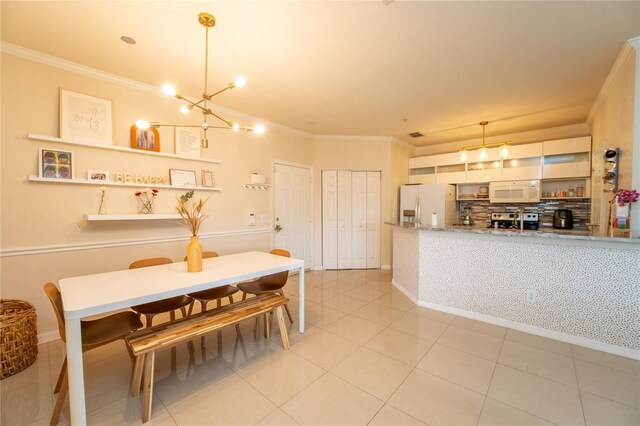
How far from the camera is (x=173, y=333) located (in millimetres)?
1869

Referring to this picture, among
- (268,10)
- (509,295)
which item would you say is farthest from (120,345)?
(509,295)

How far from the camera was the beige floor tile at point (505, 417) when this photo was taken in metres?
1.60

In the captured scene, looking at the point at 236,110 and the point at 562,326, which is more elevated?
the point at 236,110

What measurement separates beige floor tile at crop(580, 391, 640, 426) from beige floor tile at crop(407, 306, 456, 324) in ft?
4.24

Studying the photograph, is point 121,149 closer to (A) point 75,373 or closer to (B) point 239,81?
(B) point 239,81

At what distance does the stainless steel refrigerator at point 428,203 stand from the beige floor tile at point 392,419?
3906 millimetres

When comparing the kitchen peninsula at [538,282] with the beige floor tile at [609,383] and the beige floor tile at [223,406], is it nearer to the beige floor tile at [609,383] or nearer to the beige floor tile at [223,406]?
the beige floor tile at [609,383]

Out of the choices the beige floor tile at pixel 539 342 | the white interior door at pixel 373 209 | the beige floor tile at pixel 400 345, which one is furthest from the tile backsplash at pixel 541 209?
the beige floor tile at pixel 400 345

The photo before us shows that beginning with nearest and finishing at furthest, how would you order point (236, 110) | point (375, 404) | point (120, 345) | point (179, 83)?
point (375, 404)
point (120, 345)
point (179, 83)
point (236, 110)

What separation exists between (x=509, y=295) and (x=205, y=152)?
418 centimetres

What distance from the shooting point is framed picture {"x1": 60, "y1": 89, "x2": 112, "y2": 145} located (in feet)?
8.68

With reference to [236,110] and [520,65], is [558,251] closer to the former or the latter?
[520,65]

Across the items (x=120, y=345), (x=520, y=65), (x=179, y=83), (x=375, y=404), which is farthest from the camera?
(x=179, y=83)

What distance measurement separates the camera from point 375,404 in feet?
5.83
